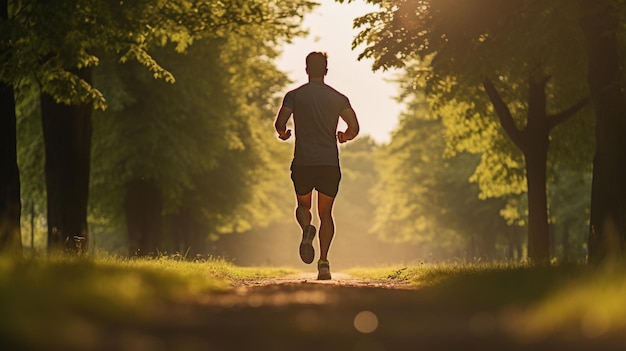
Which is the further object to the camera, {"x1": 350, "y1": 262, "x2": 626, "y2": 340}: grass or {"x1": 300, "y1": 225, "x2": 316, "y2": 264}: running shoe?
{"x1": 300, "y1": 225, "x2": 316, "y2": 264}: running shoe

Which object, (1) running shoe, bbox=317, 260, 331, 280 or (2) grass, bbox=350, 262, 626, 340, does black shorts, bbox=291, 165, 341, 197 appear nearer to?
(1) running shoe, bbox=317, 260, 331, 280

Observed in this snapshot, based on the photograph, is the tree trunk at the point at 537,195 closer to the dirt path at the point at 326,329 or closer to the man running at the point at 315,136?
A: the man running at the point at 315,136

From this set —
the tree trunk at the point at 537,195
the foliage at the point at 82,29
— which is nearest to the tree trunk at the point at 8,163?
the foliage at the point at 82,29

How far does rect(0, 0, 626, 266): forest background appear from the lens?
14.7 m

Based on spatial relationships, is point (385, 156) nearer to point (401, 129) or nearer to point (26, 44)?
point (401, 129)

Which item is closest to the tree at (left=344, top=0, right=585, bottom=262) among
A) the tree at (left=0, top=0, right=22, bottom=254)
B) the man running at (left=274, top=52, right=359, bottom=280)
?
the man running at (left=274, top=52, right=359, bottom=280)

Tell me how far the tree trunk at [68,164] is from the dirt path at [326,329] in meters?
Result: 12.1

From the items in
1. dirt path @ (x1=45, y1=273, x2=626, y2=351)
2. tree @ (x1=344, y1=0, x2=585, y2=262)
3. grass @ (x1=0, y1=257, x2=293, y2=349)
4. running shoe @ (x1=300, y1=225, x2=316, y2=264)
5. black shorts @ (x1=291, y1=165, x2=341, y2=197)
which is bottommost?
dirt path @ (x1=45, y1=273, x2=626, y2=351)

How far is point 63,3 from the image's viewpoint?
1345cm

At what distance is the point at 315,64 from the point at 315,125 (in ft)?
2.65

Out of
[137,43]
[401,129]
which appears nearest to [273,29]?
[137,43]

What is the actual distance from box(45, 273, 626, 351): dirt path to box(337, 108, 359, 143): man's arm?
5708mm

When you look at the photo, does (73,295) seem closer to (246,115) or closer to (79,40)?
(79,40)

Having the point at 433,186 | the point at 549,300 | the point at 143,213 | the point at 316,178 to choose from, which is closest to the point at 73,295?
the point at 549,300
